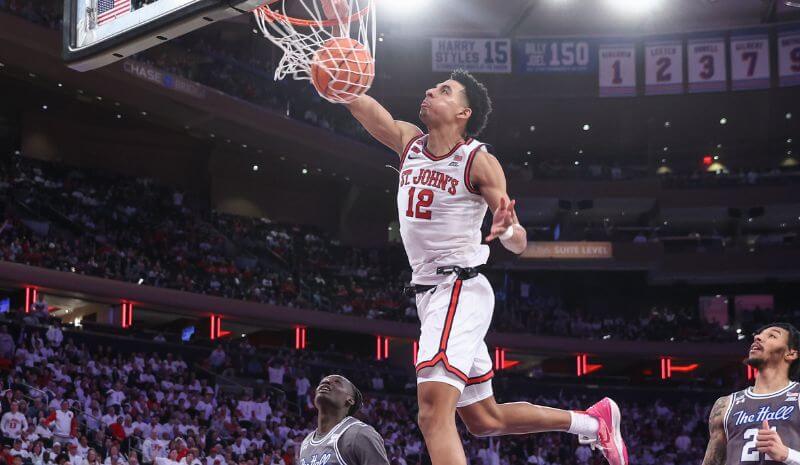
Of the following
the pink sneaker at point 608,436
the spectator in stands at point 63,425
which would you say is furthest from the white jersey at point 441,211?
the spectator in stands at point 63,425

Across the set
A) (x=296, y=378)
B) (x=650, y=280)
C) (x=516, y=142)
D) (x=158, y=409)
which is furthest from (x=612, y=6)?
(x=158, y=409)

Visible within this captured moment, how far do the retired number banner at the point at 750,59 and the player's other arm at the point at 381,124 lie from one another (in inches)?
1233

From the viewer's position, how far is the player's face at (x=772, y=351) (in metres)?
5.93

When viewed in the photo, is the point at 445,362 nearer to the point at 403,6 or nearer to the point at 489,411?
the point at 489,411

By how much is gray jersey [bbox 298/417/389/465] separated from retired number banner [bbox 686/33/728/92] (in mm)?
31899

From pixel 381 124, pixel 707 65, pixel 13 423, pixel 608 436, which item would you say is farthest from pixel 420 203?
pixel 707 65

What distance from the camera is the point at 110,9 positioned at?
576 centimetres

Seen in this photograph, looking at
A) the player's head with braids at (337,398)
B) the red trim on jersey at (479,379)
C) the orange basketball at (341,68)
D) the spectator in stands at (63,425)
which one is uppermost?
the orange basketball at (341,68)

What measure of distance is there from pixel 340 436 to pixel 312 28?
238 centimetres

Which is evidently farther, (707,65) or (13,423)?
(707,65)

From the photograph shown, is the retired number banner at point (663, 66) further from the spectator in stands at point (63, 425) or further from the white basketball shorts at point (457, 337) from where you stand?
the white basketball shorts at point (457, 337)

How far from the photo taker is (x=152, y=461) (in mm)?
15641

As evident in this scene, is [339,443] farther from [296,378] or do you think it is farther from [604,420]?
[296,378]

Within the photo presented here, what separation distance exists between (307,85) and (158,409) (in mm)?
16117
